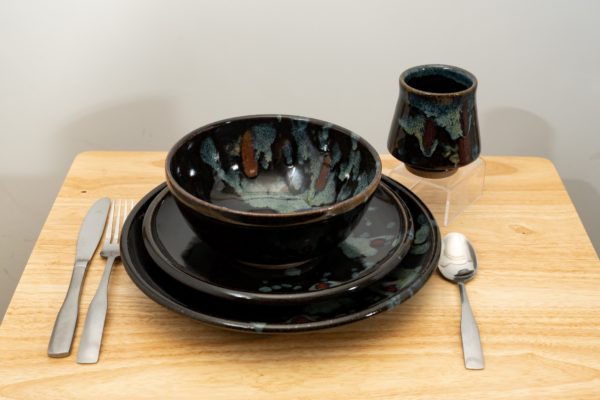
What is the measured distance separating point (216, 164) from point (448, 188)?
0.27m

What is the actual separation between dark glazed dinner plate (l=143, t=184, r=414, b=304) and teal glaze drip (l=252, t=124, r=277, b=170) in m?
0.12

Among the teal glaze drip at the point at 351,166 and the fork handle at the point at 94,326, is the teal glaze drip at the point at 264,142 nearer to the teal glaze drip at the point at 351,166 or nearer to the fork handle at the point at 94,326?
the teal glaze drip at the point at 351,166

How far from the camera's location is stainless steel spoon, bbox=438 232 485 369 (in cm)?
57

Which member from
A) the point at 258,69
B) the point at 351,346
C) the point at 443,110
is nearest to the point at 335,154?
the point at 443,110

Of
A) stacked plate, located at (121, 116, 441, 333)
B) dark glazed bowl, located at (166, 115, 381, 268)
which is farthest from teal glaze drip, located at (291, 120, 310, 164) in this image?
stacked plate, located at (121, 116, 441, 333)

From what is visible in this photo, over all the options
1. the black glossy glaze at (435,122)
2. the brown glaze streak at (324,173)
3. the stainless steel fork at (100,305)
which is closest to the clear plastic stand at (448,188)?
the black glossy glaze at (435,122)

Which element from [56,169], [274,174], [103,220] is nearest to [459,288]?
[274,174]

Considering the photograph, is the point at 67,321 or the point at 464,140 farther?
the point at 464,140

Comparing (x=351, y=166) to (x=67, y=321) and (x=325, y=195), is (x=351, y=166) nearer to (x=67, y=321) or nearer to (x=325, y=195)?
(x=325, y=195)

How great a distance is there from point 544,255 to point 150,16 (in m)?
0.73

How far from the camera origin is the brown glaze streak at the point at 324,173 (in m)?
0.73

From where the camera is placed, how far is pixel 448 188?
79cm

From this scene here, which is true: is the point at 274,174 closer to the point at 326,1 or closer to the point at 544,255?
the point at 544,255

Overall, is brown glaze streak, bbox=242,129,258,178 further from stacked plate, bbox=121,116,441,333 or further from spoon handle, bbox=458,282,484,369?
spoon handle, bbox=458,282,484,369
